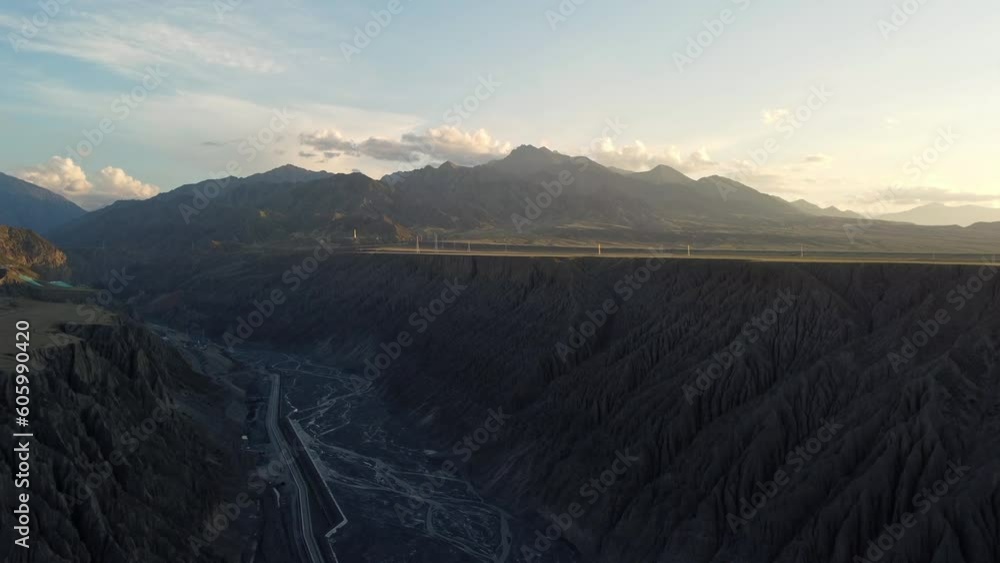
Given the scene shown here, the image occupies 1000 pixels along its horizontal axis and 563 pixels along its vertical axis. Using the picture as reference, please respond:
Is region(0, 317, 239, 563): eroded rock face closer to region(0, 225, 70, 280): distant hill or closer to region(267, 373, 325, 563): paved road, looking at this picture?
region(267, 373, 325, 563): paved road

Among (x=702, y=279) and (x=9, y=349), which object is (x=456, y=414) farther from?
(x=9, y=349)

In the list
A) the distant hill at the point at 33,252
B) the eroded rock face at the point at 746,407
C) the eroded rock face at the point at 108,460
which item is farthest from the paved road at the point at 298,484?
the distant hill at the point at 33,252

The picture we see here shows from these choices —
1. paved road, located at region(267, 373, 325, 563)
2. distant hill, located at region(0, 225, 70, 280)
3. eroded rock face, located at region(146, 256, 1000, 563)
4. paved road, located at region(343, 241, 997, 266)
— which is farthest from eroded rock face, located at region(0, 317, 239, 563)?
distant hill, located at region(0, 225, 70, 280)

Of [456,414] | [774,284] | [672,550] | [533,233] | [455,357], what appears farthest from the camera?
[533,233]

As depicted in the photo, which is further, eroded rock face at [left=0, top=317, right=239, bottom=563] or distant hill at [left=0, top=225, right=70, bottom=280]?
distant hill at [left=0, top=225, right=70, bottom=280]

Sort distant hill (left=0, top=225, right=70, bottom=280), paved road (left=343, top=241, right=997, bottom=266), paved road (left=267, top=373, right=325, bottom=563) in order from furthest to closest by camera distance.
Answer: distant hill (left=0, top=225, right=70, bottom=280) → paved road (left=343, top=241, right=997, bottom=266) → paved road (left=267, top=373, right=325, bottom=563)

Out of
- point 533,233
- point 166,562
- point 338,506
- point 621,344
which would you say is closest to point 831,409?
point 621,344

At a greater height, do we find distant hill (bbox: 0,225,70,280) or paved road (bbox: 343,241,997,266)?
paved road (bbox: 343,241,997,266)
